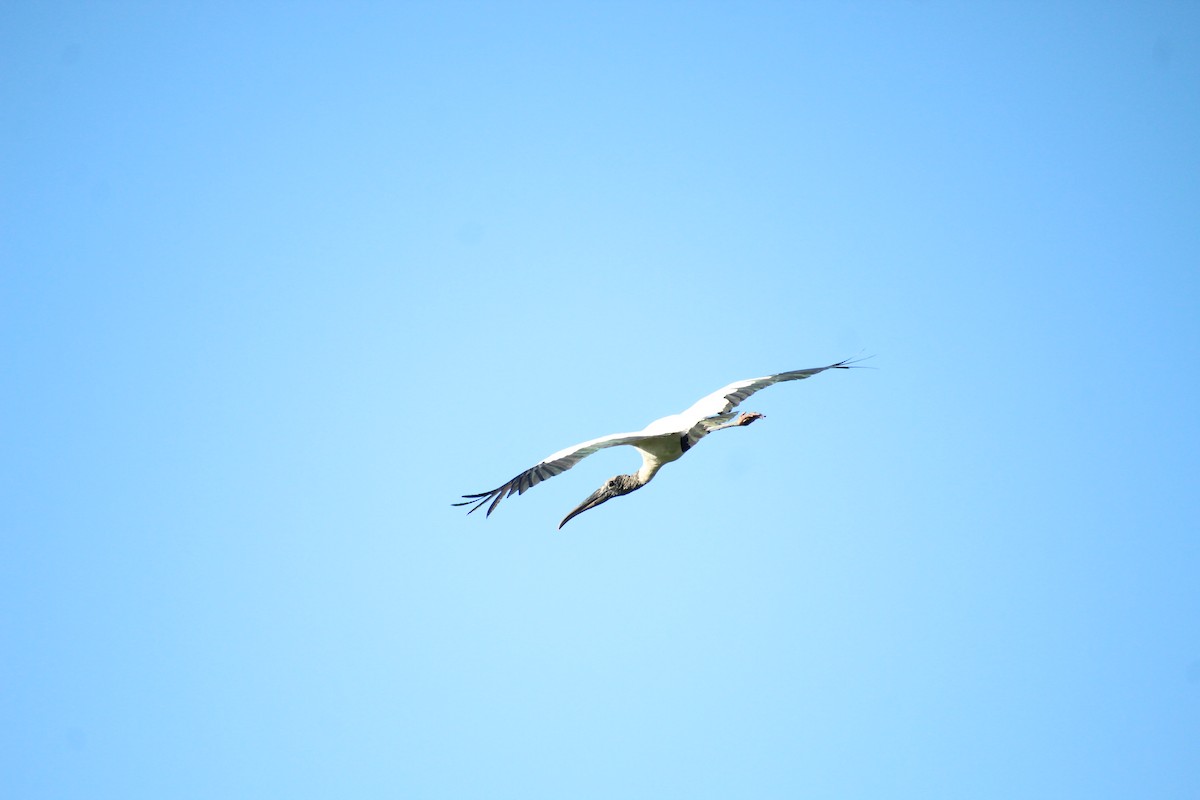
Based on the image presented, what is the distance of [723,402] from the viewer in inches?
758

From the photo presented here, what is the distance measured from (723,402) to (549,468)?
3.86 meters

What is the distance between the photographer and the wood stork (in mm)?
16344

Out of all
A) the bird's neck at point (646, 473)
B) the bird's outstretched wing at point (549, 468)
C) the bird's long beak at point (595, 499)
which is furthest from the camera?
the bird's long beak at point (595, 499)

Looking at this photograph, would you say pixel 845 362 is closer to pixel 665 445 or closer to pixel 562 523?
pixel 665 445

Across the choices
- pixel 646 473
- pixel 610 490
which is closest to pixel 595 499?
pixel 610 490

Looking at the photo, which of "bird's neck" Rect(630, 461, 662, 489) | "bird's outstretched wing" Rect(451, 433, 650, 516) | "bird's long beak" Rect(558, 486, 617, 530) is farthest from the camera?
"bird's long beak" Rect(558, 486, 617, 530)

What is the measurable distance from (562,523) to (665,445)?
85.7 inches

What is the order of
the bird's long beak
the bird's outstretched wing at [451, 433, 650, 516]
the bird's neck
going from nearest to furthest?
1. the bird's outstretched wing at [451, 433, 650, 516]
2. the bird's neck
3. the bird's long beak

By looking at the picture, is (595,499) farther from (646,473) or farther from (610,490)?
(646,473)

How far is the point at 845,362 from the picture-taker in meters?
20.0

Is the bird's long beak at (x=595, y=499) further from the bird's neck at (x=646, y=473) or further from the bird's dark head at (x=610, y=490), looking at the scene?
the bird's neck at (x=646, y=473)

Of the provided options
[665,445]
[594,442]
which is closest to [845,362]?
[665,445]

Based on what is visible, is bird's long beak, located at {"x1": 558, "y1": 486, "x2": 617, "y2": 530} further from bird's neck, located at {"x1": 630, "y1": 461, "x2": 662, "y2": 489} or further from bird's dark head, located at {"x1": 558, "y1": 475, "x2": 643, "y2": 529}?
bird's neck, located at {"x1": 630, "y1": 461, "x2": 662, "y2": 489}

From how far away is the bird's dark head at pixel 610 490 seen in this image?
64.3ft
